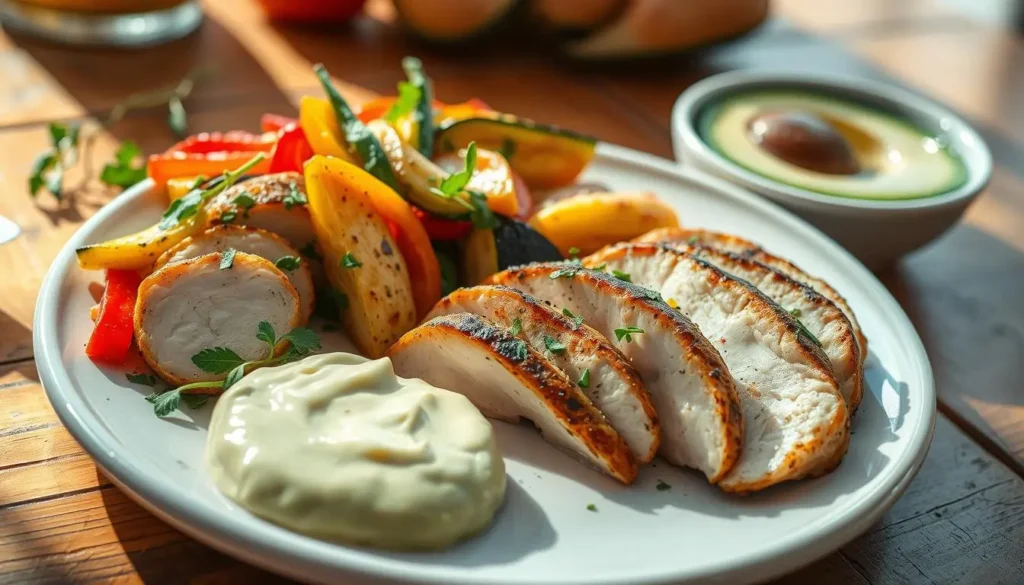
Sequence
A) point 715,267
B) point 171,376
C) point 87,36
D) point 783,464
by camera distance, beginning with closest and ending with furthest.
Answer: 1. point 783,464
2. point 171,376
3. point 715,267
4. point 87,36

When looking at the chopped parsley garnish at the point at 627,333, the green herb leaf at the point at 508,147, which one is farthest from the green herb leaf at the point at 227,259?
the green herb leaf at the point at 508,147

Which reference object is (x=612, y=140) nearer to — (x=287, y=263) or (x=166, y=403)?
(x=287, y=263)

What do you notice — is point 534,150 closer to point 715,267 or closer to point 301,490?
point 715,267

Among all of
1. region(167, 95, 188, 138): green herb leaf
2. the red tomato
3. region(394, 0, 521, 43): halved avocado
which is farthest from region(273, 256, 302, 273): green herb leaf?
the red tomato

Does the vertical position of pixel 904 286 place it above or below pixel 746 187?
below

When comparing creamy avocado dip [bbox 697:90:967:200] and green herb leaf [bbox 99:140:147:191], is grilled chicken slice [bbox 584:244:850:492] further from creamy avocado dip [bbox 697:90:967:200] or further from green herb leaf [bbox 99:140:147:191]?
green herb leaf [bbox 99:140:147:191]

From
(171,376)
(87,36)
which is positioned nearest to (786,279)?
(171,376)

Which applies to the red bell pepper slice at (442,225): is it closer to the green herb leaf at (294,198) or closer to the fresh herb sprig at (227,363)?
the green herb leaf at (294,198)
